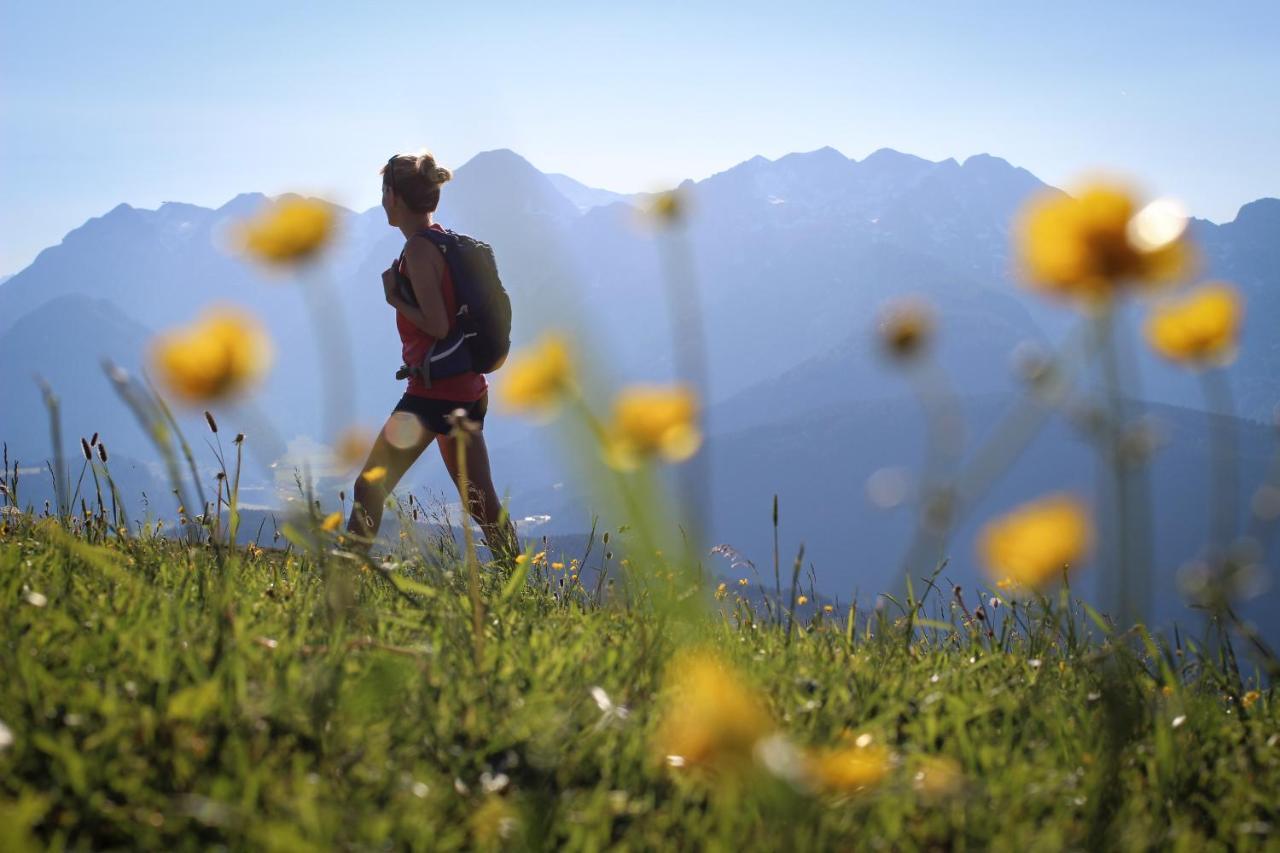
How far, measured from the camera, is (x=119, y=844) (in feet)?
4.61

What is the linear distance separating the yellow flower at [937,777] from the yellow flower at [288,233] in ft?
4.77

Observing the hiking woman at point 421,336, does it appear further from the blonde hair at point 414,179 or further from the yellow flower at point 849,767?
the yellow flower at point 849,767

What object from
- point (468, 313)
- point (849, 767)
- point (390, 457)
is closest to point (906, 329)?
point (849, 767)

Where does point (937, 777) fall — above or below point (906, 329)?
below

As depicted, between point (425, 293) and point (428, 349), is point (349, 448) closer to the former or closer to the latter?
point (425, 293)

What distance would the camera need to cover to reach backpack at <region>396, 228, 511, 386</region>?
5496mm

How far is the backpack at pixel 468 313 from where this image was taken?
5.50 meters

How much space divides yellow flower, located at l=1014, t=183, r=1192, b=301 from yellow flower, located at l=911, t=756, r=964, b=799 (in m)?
0.76

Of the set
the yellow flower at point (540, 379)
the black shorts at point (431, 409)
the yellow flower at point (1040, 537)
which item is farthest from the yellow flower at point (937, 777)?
the black shorts at point (431, 409)

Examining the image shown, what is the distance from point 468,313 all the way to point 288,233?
12.4ft

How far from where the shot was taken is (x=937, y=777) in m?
1.74

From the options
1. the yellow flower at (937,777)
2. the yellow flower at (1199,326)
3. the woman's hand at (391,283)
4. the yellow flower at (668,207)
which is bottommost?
the yellow flower at (937,777)

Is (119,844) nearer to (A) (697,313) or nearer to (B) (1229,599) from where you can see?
(A) (697,313)

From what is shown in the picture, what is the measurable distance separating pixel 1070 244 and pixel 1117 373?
0.19 metres
